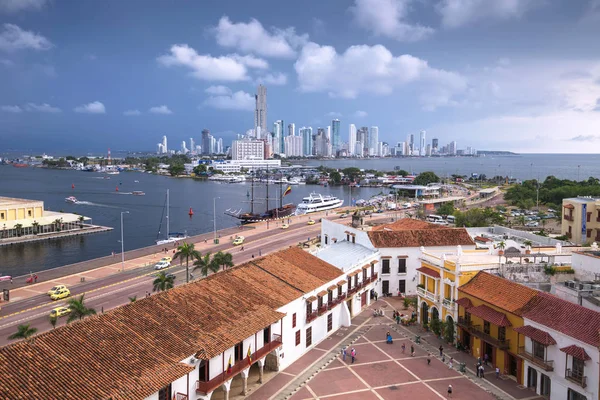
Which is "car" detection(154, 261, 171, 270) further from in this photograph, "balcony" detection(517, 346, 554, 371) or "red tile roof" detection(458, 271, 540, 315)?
"balcony" detection(517, 346, 554, 371)

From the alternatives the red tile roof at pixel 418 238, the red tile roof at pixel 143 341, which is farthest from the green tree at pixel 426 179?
the red tile roof at pixel 143 341

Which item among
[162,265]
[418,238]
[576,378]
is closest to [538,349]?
[576,378]

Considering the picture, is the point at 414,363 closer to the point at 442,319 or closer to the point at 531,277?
the point at 442,319

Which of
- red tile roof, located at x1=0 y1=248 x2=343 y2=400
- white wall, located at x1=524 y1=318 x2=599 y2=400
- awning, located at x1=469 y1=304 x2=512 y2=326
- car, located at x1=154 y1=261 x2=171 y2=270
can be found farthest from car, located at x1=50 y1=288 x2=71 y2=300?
white wall, located at x1=524 y1=318 x2=599 y2=400

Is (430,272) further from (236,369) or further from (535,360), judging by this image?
(236,369)

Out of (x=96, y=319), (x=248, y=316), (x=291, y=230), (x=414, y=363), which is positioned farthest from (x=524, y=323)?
(x=291, y=230)

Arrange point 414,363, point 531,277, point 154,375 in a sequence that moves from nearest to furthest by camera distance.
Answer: point 154,375 < point 414,363 < point 531,277
